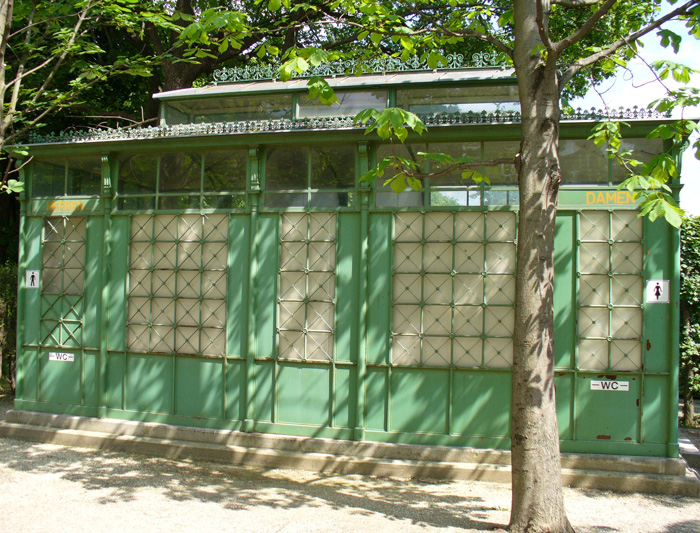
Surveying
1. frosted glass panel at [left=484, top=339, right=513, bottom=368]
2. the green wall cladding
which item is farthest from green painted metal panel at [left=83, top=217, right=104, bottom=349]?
frosted glass panel at [left=484, top=339, right=513, bottom=368]

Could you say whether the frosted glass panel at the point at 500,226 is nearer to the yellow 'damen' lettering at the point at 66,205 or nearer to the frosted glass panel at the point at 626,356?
the frosted glass panel at the point at 626,356

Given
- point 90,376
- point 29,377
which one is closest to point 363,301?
point 90,376

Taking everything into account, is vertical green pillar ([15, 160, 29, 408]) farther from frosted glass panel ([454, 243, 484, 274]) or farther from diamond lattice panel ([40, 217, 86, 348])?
frosted glass panel ([454, 243, 484, 274])

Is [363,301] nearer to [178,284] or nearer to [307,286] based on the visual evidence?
[307,286]

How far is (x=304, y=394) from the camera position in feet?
26.1

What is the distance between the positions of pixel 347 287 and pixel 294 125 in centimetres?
235

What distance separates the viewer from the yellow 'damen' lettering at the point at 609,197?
289 inches

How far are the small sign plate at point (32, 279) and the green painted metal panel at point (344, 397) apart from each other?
518 cm

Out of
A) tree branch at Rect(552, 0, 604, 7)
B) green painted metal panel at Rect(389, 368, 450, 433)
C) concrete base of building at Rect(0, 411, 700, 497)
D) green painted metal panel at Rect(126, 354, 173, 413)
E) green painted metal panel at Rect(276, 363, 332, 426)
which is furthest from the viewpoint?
green painted metal panel at Rect(126, 354, 173, 413)

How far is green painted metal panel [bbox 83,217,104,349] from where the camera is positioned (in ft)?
29.1

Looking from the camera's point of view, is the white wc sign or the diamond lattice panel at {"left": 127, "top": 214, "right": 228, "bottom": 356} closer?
the white wc sign

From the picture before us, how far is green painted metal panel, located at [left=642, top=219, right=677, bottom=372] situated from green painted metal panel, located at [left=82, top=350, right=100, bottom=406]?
778 centimetres

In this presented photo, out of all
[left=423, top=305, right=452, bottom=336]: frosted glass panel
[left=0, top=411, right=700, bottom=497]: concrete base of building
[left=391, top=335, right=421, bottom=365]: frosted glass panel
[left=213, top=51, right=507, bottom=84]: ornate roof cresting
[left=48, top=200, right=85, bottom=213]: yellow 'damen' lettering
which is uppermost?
[left=213, top=51, right=507, bottom=84]: ornate roof cresting

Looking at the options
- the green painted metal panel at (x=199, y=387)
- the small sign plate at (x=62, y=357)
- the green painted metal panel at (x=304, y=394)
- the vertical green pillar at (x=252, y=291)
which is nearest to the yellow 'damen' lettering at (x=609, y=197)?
the green painted metal panel at (x=304, y=394)
